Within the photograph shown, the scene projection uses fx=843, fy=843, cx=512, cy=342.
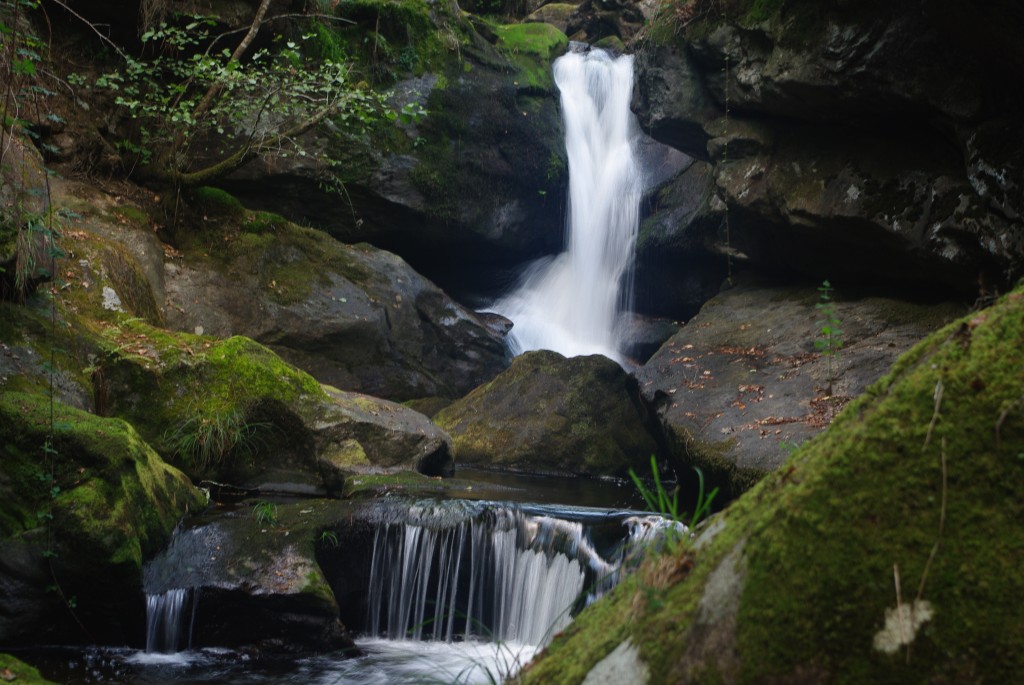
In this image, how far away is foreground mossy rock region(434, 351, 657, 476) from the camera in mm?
10461

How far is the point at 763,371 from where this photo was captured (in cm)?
898

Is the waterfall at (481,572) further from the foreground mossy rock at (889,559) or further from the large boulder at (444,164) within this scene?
the large boulder at (444,164)

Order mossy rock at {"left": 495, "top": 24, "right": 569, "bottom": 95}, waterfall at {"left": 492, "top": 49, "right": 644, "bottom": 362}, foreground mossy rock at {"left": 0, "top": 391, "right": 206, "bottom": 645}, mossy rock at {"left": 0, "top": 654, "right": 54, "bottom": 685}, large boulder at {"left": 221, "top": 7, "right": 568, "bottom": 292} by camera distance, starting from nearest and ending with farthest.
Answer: mossy rock at {"left": 0, "top": 654, "right": 54, "bottom": 685}
foreground mossy rock at {"left": 0, "top": 391, "right": 206, "bottom": 645}
large boulder at {"left": 221, "top": 7, "right": 568, "bottom": 292}
waterfall at {"left": 492, "top": 49, "right": 644, "bottom": 362}
mossy rock at {"left": 495, "top": 24, "right": 569, "bottom": 95}

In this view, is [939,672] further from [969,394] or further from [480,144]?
[480,144]

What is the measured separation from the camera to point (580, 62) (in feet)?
57.2

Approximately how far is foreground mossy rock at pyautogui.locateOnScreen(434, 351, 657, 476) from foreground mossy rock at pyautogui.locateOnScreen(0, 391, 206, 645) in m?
5.30

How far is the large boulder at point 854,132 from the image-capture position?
7.55 meters

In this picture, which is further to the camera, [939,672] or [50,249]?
[50,249]

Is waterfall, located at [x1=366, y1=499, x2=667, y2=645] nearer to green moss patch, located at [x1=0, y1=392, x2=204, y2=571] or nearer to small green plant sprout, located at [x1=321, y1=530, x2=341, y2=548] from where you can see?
small green plant sprout, located at [x1=321, y1=530, x2=341, y2=548]

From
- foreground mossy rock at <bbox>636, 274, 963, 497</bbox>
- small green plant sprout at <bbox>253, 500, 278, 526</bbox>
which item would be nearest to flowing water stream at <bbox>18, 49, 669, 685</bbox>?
small green plant sprout at <bbox>253, 500, 278, 526</bbox>

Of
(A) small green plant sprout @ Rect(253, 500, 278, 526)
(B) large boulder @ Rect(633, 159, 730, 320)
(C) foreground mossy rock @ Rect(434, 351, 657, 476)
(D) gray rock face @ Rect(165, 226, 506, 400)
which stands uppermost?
(B) large boulder @ Rect(633, 159, 730, 320)

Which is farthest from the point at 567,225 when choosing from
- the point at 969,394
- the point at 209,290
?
the point at 969,394

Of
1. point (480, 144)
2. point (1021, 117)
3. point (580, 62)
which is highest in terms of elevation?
point (580, 62)

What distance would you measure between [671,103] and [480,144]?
456 cm
